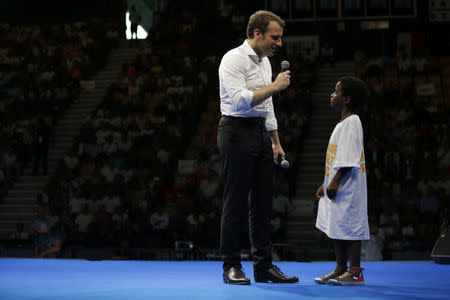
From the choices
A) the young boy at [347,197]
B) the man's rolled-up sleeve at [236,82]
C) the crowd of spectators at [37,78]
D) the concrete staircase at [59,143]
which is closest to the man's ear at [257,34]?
the man's rolled-up sleeve at [236,82]

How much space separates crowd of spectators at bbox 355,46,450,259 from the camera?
29.0 feet

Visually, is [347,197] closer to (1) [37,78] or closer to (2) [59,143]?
(2) [59,143]

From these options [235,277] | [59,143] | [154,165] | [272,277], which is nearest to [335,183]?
[272,277]

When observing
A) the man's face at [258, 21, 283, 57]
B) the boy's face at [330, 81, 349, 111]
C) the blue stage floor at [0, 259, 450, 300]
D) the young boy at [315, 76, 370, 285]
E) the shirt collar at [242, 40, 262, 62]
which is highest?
the man's face at [258, 21, 283, 57]

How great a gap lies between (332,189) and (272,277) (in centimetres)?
62

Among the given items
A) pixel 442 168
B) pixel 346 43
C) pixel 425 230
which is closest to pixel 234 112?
pixel 425 230

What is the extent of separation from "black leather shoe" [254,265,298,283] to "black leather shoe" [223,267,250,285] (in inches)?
5.4

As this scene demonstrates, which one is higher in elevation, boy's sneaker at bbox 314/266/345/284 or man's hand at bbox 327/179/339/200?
man's hand at bbox 327/179/339/200

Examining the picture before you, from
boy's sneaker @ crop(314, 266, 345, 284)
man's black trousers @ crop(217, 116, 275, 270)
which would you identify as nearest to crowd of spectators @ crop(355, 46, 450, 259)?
boy's sneaker @ crop(314, 266, 345, 284)

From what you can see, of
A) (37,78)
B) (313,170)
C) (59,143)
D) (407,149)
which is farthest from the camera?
(37,78)

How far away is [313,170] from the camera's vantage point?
10.8 metres

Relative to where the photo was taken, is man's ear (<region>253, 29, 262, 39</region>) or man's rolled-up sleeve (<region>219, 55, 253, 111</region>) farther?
man's ear (<region>253, 29, 262, 39</region>)

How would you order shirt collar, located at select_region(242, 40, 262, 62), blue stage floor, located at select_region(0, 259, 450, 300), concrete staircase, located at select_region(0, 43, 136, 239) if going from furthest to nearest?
concrete staircase, located at select_region(0, 43, 136, 239), shirt collar, located at select_region(242, 40, 262, 62), blue stage floor, located at select_region(0, 259, 450, 300)

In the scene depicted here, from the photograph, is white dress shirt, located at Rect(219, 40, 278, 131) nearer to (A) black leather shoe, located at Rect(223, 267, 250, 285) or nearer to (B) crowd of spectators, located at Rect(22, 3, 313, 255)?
(A) black leather shoe, located at Rect(223, 267, 250, 285)
